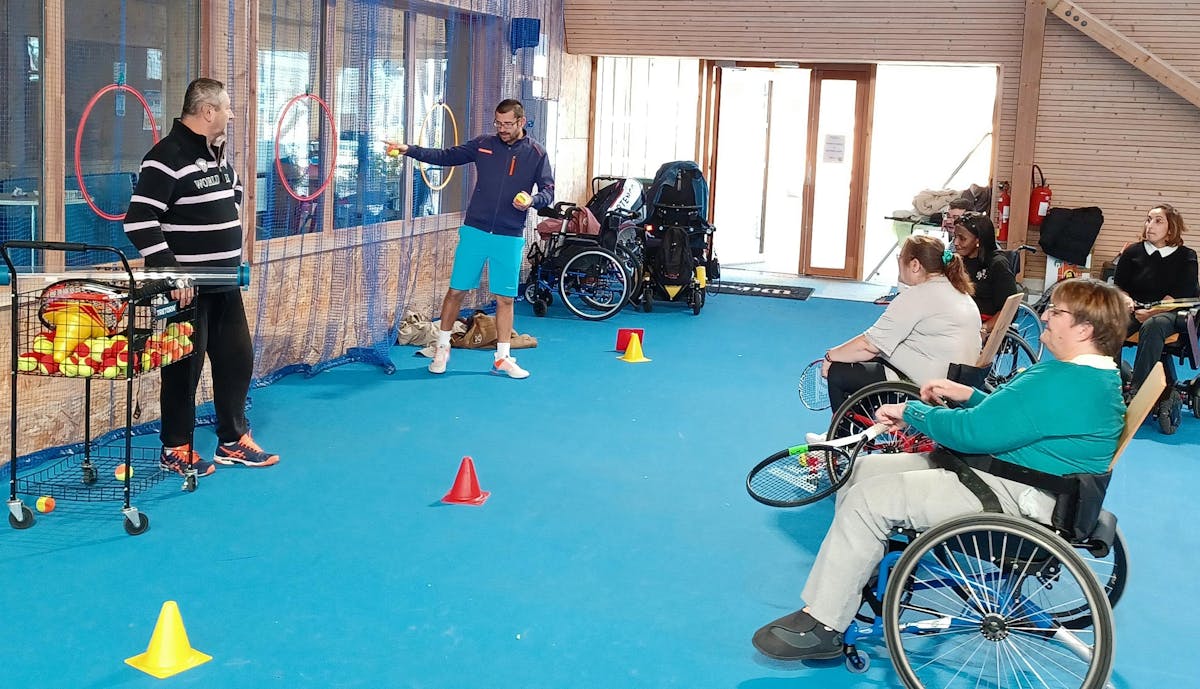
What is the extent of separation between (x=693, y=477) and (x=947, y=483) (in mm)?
1966

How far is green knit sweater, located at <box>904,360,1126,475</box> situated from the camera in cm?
315

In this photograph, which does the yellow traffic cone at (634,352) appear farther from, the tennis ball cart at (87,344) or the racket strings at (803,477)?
the tennis ball cart at (87,344)

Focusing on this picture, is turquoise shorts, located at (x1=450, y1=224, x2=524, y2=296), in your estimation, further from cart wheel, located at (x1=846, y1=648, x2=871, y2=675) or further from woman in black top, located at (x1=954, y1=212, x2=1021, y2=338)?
cart wheel, located at (x1=846, y1=648, x2=871, y2=675)

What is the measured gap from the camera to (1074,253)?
9.66m

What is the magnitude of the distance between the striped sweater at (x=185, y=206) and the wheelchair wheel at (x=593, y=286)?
4.31 metres

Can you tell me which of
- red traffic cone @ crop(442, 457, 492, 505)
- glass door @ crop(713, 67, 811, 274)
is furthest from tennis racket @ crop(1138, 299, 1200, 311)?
glass door @ crop(713, 67, 811, 274)

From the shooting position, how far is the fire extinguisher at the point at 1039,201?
32.2 feet

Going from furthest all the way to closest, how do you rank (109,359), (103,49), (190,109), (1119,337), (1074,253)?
(1074,253), (103,49), (190,109), (109,359), (1119,337)

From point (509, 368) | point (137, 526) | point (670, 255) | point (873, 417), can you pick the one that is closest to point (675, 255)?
point (670, 255)

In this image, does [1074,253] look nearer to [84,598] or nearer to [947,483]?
[947,483]

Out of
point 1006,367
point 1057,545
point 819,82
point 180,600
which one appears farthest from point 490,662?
point 819,82

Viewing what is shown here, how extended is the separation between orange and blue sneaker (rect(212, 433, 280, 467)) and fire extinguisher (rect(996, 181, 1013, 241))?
6.79 meters

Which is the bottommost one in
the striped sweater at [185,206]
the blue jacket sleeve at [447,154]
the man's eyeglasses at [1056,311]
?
the man's eyeglasses at [1056,311]

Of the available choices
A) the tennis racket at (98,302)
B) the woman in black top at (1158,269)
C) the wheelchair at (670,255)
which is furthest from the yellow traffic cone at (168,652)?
the wheelchair at (670,255)
